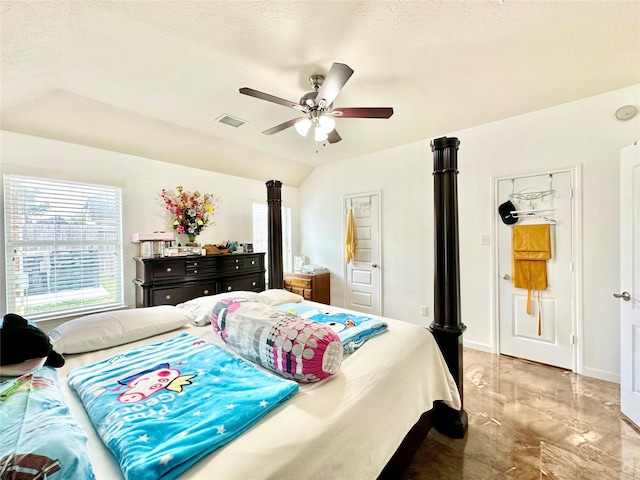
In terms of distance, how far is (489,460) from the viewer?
1.60 metres

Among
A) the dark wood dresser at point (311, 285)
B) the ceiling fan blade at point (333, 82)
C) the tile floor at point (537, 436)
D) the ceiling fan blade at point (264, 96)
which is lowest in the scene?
the tile floor at point (537, 436)

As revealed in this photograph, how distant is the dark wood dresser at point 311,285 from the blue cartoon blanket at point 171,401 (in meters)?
2.78

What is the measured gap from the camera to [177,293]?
3057mm

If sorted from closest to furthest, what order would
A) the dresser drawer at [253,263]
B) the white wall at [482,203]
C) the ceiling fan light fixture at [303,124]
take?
the ceiling fan light fixture at [303,124] → the white wall at [482,203] → the dresser drawer at [253,263]

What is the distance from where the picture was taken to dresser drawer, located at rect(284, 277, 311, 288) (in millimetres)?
4219

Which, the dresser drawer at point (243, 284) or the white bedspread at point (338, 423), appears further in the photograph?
the dresser drawer at point (243, 284)

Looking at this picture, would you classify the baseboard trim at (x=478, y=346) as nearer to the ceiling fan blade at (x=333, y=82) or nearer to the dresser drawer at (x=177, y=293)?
the ceiling fan blade at (x=333, y=82)

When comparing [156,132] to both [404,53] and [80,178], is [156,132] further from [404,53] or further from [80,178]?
[404,53]

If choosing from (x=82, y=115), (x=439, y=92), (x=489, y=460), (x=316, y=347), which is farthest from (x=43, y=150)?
(x=489, y=460)

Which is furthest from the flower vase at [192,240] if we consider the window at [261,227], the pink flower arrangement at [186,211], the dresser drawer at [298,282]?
the dresser drawer at [298,282]

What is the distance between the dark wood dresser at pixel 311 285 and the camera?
13.7 feet

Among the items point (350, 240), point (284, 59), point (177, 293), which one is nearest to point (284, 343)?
point (284, 59)

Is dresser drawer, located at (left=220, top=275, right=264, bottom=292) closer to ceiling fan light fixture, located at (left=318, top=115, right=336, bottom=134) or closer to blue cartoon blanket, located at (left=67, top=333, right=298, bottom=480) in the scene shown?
blue cartoon blanket, located at (left=67, top=333, right=298, bottom=480)

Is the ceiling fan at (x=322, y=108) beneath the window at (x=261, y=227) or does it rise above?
above
